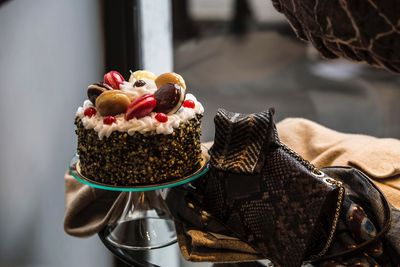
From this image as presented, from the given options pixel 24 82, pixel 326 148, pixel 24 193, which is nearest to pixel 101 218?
pixel 24 193

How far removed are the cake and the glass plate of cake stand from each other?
35 mm

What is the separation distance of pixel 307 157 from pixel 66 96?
0.48 m

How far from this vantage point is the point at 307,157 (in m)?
0.97

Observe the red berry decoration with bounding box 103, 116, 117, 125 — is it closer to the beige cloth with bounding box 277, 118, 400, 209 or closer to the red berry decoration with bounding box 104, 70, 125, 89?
the red berry decoration with bounding box 104, 70, 125, 89

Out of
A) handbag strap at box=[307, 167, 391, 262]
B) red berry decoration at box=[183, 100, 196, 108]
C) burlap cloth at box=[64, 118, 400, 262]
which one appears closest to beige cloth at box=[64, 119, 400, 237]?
burlap cloth at box=[64, 118, 400, 262]

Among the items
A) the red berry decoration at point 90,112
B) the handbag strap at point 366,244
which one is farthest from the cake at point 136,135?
the handbag strap at point 366,244

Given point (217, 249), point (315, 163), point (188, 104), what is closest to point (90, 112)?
point (188, 104)

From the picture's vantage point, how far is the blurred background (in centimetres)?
94

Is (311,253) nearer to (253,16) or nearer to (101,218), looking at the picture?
(101,218)

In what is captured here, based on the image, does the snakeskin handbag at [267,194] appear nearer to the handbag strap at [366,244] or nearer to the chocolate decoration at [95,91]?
the handbag strap at [366,244]

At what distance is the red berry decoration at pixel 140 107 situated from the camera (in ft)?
2.49

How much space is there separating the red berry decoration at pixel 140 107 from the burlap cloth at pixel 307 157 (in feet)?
0.57

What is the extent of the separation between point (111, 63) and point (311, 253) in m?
0.71

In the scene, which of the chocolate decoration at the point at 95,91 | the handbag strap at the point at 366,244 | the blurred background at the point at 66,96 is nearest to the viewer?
the handbag strap at the point at 366,244
